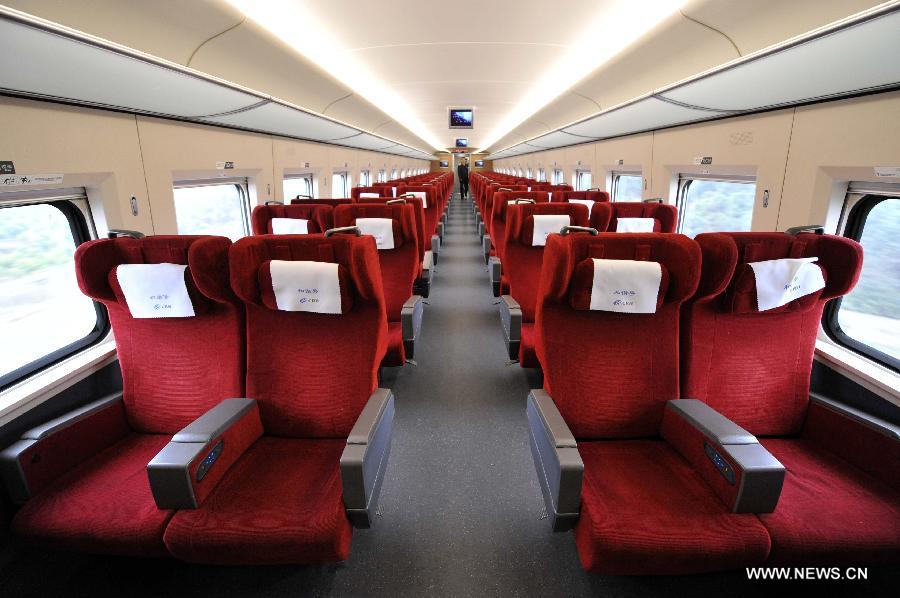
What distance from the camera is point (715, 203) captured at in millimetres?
4965

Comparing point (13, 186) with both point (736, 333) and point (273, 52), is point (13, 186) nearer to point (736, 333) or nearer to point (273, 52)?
point (273, 52)

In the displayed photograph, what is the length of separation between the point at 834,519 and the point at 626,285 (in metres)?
1.09

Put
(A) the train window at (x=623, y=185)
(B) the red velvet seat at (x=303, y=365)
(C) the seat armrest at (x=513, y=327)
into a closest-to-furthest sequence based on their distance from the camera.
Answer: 1. (B) the red velvet seat at (x=303, y=365)
2. (C) the seat armrest at (x=513, y=327)
3. (A) the train window at (x=623, y=185)

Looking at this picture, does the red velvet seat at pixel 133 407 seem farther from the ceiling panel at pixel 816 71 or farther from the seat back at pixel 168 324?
the ceiling panel at pixel 816 71

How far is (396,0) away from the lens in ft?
10.1

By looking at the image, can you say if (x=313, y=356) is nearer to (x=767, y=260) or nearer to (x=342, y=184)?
(x=767, y=260)

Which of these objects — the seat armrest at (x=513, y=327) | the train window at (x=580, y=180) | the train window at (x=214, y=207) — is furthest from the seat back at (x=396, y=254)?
the train window at (x=580, y=180)

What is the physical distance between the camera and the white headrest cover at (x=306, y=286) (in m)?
1.86

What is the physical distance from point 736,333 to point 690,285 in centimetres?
39

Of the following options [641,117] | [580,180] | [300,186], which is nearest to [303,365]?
[641,117]

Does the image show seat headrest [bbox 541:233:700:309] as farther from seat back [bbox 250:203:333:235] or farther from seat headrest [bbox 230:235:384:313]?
seat back [bbox 250:203:333:235]

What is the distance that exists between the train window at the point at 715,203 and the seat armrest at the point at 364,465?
13.3ft

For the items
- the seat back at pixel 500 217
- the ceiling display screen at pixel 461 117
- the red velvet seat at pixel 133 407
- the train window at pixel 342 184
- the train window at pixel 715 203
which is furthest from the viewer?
the train window at pixel 342 184

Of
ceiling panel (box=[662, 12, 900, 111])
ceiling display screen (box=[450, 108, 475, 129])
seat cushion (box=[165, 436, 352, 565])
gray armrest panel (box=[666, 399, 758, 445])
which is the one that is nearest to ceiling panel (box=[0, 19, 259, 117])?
seat cushion (box=[165, 436, 352, 565])
